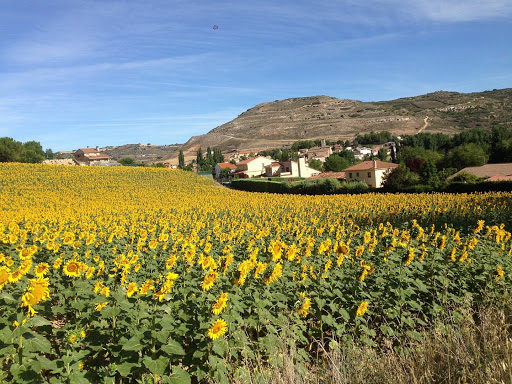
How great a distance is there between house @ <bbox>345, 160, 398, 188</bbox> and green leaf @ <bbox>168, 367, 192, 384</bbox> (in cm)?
5699

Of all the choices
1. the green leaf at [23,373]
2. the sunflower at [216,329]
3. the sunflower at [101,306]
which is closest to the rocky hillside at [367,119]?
the sunflower at [216,329]

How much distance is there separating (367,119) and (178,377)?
544 feet

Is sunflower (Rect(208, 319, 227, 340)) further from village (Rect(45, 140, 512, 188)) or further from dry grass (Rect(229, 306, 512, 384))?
village (Rect(45, 140, 512, 188))

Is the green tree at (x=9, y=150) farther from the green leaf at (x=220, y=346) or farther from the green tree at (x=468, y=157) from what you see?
the green tree at (x=468, y=157)

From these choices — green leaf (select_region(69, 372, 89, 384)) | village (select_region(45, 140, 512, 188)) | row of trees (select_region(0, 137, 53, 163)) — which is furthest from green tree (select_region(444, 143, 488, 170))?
row of trees (select_region(0, 137, 53, 163))

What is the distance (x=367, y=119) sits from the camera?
159 metres

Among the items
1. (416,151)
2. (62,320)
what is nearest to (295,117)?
(416,151)

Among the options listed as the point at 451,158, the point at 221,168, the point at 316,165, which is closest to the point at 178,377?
the point at 451,158

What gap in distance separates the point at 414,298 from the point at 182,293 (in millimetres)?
3373

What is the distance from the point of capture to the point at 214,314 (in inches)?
148

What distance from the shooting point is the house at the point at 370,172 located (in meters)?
58.6

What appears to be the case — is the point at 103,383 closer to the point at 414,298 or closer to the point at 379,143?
the point at 414,298

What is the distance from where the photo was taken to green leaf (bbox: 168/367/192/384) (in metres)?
3.17

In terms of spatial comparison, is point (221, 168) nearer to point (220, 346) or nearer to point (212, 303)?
point (212, 303)
